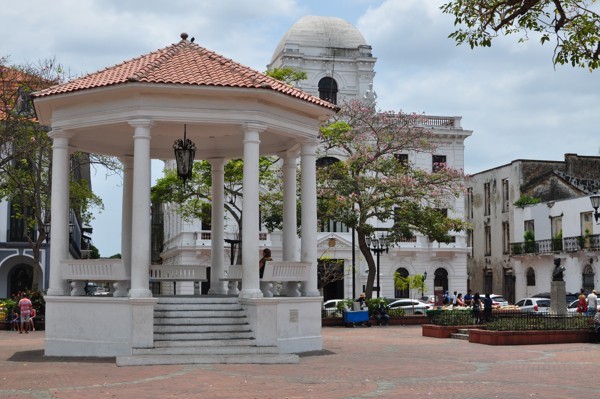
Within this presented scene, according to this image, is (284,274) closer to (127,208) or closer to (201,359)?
(201,359)

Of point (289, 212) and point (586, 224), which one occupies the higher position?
point (586, 224)

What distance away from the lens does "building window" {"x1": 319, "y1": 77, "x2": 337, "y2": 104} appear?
61375mm

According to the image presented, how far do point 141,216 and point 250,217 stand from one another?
2.33 metres

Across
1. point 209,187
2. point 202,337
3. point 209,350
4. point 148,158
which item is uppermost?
point 209,187

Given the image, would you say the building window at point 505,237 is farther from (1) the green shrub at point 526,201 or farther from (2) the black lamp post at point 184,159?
(2) the black lamp post at point 184,159

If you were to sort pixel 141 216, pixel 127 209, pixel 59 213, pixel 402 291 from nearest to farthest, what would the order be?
pixel 141 216, pixel 59 213, pixel 127 209, pixel 402 291

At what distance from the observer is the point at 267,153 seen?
2459 cm

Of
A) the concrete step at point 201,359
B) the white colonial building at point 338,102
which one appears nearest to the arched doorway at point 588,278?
the white colonial building at point 338,102

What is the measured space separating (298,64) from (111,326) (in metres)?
42.8

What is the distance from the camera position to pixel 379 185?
130 ft

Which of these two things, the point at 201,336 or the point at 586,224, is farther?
the point at 586,224

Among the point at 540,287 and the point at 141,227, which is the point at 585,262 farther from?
the point at 141,227

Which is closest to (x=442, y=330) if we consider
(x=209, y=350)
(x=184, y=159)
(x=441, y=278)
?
(x=184, y=159)

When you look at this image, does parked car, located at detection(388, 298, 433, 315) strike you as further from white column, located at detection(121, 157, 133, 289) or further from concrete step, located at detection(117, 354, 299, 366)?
concrete step, located at detection(117, 354, 299, 366)
